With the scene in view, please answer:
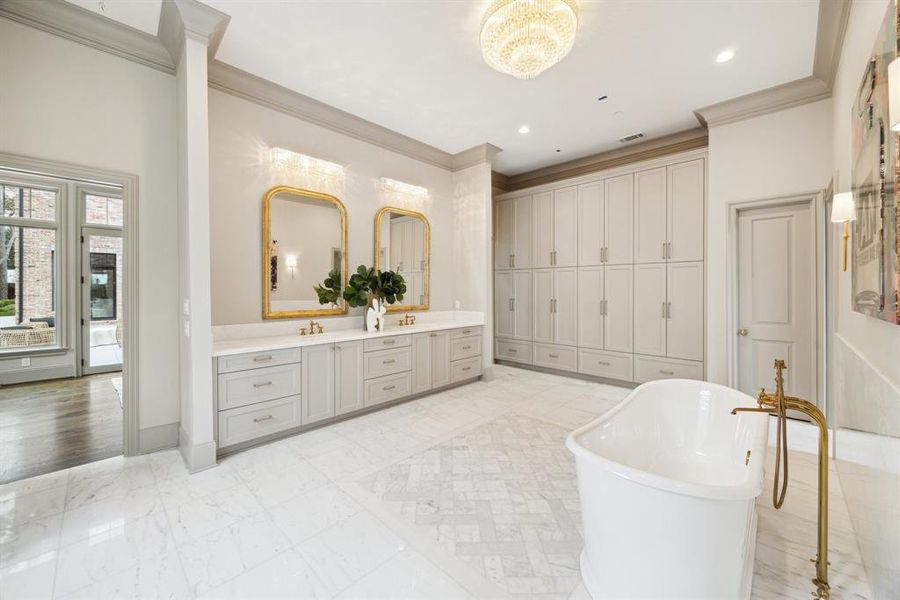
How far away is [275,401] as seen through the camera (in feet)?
9.80

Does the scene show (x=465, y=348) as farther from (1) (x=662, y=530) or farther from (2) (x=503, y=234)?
(1) (x=662, y=530)

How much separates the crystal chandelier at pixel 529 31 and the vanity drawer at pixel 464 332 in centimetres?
295

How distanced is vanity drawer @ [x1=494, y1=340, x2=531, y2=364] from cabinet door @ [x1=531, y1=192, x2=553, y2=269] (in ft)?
4.16

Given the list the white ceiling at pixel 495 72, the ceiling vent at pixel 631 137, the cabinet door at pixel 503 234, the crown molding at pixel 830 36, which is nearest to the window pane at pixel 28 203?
the white ceiling at pixel 495 72

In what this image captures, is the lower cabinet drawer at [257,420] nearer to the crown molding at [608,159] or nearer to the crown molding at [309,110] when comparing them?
the crown molding at [309,110]

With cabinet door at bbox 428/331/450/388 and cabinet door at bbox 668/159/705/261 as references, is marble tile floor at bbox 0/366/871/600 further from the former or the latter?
cabinet door at bbox 668/159/705/261

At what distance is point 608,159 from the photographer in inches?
198

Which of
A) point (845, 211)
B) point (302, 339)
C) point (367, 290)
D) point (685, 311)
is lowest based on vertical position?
point (302, 339)

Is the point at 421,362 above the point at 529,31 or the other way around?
the other way around

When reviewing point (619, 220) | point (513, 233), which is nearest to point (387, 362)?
point (513, 233)

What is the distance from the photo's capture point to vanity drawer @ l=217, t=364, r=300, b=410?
2729 millimetres

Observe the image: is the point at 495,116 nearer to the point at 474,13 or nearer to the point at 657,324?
the point at 474,13

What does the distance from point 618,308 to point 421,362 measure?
2675mm

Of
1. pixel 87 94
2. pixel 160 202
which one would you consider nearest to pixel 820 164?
pixel 160 202
